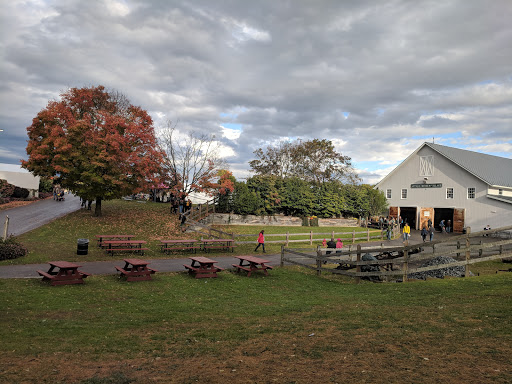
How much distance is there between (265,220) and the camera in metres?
35.7

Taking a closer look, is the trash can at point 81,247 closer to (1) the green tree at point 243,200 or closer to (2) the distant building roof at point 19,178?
(1) the green tree at point 243,200

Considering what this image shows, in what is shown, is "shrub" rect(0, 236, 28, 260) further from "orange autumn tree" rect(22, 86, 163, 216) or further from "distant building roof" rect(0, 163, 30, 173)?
"distant building roof" rect(0, 163, 30, 173)

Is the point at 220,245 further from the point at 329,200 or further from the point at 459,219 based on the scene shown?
the point at 459,219

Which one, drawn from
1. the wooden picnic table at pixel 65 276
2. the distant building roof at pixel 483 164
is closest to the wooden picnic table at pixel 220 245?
the wooden picnic table at pixel 65 276

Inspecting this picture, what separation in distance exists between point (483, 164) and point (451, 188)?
6.94 meters

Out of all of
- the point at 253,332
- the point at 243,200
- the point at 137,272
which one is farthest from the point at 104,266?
the point at 243,200

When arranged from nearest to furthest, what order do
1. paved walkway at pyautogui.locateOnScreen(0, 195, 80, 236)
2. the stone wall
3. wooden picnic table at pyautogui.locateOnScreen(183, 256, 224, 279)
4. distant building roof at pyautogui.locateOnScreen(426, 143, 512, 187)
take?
wooden picnic table at pyautogui.locateOnScreen(183, 256, 224, 279), paved walkway at pyautogui.locateOnScreen(0, 195, 80, 236), the stone wall, distant building roof at pyautogui.locateOnScreen(426, 143, 512, 187)

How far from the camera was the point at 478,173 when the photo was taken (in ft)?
129

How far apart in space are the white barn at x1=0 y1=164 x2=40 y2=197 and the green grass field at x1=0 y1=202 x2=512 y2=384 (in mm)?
34700

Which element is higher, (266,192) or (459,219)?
(266,192)

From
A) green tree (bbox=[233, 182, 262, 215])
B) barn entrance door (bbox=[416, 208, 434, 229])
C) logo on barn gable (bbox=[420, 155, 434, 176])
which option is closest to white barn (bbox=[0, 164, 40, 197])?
green tree (bbox=[233, 182, 262, 215])

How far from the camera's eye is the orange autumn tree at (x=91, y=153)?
994 inches

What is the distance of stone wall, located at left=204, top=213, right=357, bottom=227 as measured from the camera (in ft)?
108

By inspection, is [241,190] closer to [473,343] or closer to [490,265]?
[490,265]
